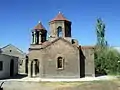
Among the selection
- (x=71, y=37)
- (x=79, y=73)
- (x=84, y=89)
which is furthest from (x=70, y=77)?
(x=84, y=89)

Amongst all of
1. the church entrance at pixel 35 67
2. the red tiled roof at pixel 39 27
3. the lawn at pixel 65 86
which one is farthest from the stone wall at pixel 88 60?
the lawn at pixel 65 86

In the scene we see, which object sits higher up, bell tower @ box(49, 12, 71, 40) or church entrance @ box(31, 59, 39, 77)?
bell tower @ box(49, 12, 71, 40)

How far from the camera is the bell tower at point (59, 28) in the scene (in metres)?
37.9

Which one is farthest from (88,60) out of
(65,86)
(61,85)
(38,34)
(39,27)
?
(65,86)

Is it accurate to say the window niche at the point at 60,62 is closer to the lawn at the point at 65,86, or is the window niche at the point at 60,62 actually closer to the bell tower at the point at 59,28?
the bell tower at the point at 59,28

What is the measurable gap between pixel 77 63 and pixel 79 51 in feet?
6.35

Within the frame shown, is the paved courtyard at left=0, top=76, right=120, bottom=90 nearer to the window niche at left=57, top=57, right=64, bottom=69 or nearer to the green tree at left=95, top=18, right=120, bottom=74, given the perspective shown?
the window niche at left=57, top=57, right=64, bottom=69

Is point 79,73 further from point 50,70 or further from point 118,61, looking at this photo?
point 118,61

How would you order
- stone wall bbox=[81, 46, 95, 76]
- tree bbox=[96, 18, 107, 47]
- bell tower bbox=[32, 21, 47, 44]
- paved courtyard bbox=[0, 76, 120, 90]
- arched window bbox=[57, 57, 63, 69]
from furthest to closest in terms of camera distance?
tree bbox=[96, 18, 107, 47] → bell tower bbox=[32, 21, 47, 44] → stone wall bbox=[81, 46, 95, 76] → arched window bbox=[57, 57, 63, 69] → paved courtyard bbox=[0, 76, 120, 90]

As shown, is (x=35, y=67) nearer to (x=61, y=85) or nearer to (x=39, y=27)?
(x=39, y=27)

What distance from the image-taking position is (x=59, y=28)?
38.2 metres

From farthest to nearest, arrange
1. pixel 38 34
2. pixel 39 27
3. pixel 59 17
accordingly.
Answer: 1. pixel 39 27
2. pixel 38 34
3. pixel 59 17

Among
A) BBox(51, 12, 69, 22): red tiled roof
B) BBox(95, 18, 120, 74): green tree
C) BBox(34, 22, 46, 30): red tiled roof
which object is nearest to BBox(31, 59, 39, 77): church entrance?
BBox(34, 22, 46, 30): red tiled roof

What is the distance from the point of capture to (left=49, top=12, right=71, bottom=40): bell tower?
1491 inches
